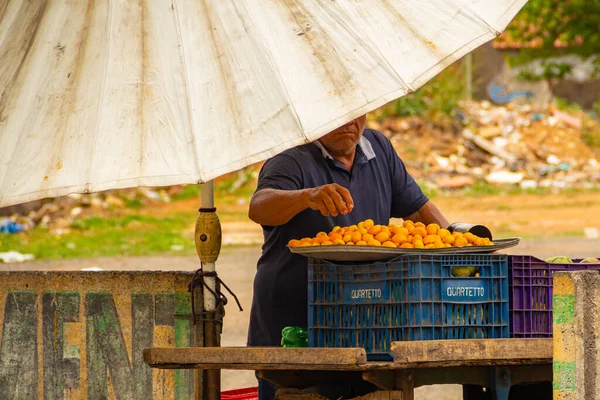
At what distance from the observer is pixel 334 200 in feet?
12.1

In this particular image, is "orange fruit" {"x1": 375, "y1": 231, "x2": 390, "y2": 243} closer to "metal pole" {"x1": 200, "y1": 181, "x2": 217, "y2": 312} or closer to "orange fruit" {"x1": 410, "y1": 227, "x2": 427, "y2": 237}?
"orange fruit" {"x1": 410, "y1": 227, "x2": 427, "y2": 237}

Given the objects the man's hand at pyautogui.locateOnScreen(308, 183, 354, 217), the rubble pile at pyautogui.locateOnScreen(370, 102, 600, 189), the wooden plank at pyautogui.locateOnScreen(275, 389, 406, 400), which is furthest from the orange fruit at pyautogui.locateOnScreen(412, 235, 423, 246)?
the rubble pile at pyautogui.locateOnScreen(370, 102, 600, 189)

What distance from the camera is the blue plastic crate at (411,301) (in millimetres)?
3512

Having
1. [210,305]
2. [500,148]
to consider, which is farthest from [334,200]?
[500,148]

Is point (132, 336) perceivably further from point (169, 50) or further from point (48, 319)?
point (169, 50)

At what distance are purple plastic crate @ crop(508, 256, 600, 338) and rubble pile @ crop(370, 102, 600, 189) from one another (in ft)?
48.0

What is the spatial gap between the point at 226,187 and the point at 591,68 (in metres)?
11.1

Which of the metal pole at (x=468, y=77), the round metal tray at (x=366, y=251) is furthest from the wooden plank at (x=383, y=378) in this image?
the metal pole at (x=468, y=77)

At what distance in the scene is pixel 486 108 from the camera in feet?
72.7

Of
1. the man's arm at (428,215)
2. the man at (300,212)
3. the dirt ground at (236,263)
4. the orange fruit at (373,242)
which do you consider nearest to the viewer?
the orange fruit at (373,242)

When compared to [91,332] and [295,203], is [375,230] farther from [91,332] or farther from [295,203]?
[91,332]

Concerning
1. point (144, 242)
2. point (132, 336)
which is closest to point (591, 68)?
point (144, 242)

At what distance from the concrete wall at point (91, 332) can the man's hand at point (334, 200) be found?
2.90 ft

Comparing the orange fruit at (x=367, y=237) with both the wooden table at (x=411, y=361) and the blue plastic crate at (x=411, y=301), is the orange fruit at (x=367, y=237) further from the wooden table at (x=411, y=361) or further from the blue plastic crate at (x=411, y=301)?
the wooden table at (x=411, y=361)
